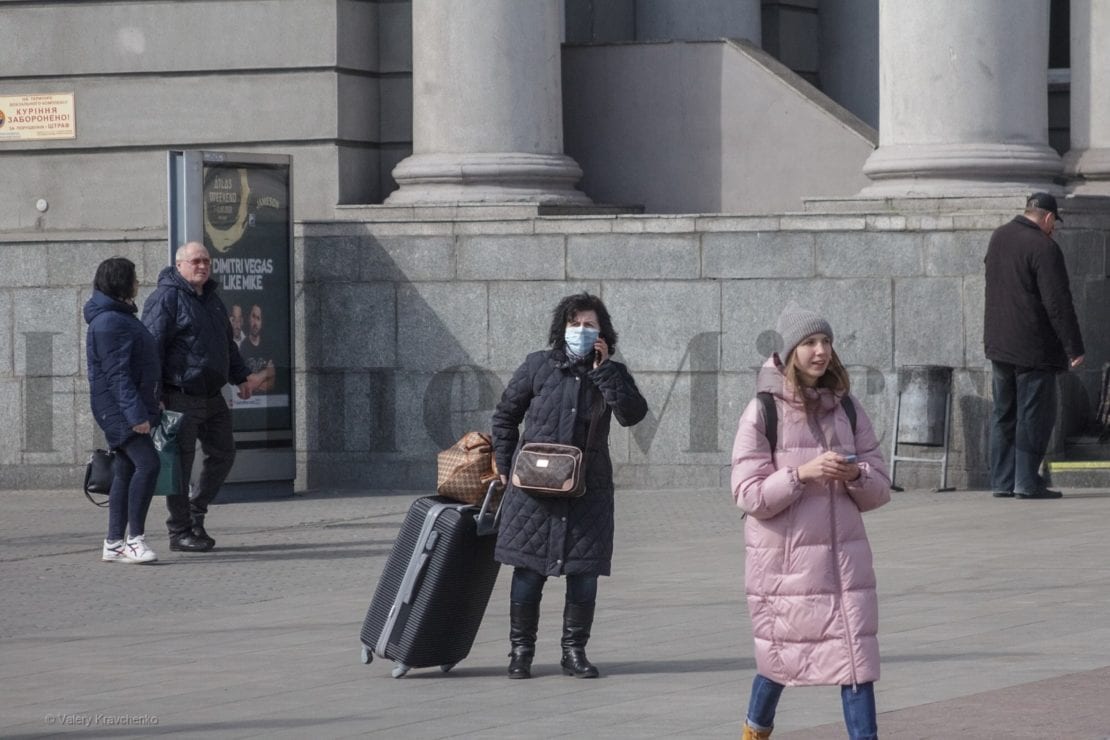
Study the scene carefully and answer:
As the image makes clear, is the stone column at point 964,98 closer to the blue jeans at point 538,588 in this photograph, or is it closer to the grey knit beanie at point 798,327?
the blue jeans at point 538,588

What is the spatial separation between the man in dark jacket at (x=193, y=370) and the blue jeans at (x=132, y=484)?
0.37m

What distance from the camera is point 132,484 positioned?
36.4 feet

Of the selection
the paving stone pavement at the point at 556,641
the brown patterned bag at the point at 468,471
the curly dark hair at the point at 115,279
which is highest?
the curly dark hair at the point at 115,279

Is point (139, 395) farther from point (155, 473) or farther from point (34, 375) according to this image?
point (34, 375)

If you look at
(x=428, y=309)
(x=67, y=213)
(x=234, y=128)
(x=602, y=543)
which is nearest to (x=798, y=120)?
(x=428, y=309)

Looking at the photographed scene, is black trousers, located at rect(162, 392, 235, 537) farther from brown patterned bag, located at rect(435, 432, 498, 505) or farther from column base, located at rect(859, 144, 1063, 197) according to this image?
column base, located at rect(859, 144, 1063, 197)

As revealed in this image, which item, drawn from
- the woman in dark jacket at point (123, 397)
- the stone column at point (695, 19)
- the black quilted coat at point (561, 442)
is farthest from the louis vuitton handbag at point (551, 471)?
the stone column at point (695, 19)

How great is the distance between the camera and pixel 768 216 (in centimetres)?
1434

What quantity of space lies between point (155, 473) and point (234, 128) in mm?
5326

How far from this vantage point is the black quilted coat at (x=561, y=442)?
7.81 meters

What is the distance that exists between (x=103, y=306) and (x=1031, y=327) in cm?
563

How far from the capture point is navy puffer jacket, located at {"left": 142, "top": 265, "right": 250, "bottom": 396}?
38.0ft

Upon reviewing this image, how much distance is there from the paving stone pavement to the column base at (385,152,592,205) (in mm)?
3139

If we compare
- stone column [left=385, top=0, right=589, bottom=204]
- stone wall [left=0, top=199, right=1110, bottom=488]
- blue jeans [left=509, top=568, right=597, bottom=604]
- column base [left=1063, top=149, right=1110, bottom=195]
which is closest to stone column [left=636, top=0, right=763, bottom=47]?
stone column [left=385, top=0, right=589, bottom=204]
